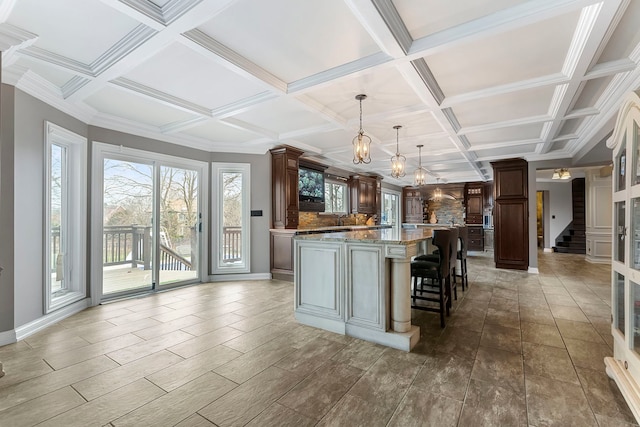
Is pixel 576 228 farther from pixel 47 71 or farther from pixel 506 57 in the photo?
pixel 47 71

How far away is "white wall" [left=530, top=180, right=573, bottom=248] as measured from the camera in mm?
9211

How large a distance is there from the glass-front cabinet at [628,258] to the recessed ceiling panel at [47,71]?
175 inches

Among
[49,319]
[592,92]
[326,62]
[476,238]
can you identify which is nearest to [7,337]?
[49,319]

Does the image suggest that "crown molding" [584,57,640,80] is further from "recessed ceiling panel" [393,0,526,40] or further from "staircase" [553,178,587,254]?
"staircase" [553,178,587,254]

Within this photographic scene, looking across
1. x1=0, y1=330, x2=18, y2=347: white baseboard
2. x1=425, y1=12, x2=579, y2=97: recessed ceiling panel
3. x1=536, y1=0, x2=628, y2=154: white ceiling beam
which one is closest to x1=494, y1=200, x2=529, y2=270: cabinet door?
x1=536, y1=0, x2=628, y2=154: white ceiling beam

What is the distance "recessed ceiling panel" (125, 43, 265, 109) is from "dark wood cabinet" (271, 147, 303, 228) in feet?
6.62

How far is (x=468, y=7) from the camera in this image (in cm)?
186

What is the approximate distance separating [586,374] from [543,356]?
29cm

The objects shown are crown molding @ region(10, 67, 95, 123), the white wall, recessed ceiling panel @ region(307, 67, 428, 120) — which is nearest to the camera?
crown molding @ region(10, 67, 95, 123)

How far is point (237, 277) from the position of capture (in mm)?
5250

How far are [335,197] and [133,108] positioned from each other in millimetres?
4910

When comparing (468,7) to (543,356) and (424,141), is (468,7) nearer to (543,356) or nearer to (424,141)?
(543,356)

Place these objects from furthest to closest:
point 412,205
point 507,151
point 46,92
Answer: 1. point 412,205
2. point 507,151
3. point 46,92

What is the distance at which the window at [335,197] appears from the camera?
7.20 metres
